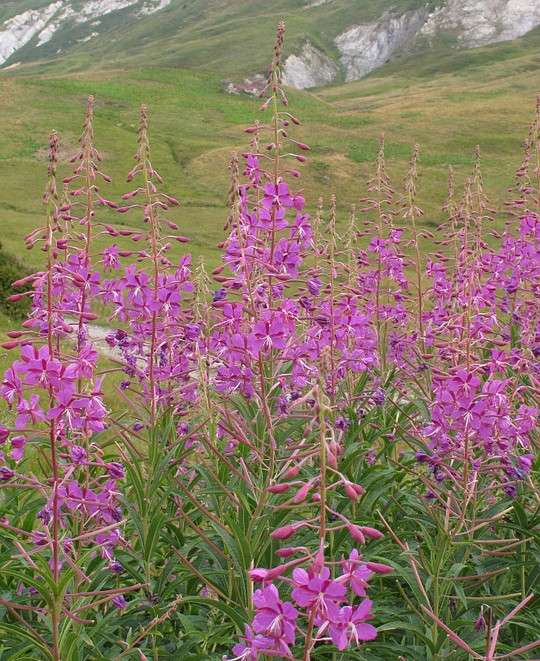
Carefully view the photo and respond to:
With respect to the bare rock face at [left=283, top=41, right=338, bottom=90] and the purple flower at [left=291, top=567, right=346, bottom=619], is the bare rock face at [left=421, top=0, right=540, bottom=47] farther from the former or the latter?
the purple flower at [left=291, top=567, right=346, bottom=619]

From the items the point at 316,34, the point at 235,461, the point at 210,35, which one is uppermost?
the point at 210,35

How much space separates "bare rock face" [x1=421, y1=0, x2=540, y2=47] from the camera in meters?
→ 125

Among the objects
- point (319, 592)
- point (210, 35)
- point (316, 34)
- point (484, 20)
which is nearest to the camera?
point (319, 592)

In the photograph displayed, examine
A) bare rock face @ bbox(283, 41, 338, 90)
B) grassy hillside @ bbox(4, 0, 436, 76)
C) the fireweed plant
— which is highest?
grassy hillside @ bbox(4, 0, 436, 76)

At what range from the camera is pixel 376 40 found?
137625mm

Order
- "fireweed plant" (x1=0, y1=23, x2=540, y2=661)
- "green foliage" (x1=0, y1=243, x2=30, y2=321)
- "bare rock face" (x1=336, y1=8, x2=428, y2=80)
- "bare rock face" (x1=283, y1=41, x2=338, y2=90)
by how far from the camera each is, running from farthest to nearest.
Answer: "bare rock face" (x1=336, y1=8, x2=428, y2=80)
"bare rock face" (x1=283, y1=41, x2=338, y2=90)
"green foliage" (x1=0, y1=243, x2=30, y2=321)
"fireweed plant" (x1=0, y1=23, x2=540, y2=661)

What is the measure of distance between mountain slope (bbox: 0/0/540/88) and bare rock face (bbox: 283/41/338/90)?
0.17 m

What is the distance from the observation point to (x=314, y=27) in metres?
137

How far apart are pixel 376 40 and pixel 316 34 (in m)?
11.9

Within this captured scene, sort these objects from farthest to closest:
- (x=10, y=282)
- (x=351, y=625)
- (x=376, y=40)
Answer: (x=376, y=40) → (x=10, y=282) → (x=351, y=625)

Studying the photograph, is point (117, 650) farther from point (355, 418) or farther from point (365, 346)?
point (365, 346)

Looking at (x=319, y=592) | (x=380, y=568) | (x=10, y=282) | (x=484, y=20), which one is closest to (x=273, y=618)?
(x=319, y=592)

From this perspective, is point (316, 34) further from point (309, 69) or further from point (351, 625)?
point (351, 625)

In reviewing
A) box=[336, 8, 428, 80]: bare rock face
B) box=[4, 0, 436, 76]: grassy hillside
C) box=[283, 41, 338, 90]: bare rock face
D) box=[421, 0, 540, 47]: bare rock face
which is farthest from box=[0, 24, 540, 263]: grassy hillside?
box=[336, 8, 428, 80]: bare rock face
